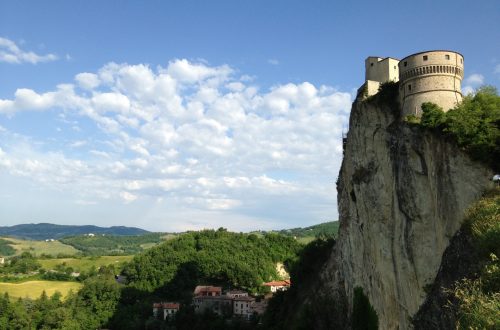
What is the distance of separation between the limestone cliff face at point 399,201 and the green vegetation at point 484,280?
286 centimetres

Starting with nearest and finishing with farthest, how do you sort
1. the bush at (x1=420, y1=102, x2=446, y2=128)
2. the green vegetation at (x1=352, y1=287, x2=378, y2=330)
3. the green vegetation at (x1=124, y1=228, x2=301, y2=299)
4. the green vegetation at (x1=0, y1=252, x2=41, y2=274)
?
the bush at (x1=420, y1=102, x2=446, y2=128), the green vegetation at (x1=352, y1=287, x2=378, y2=330), the green vegetation at (x1=124, y1=228, x2=301, y2=299), the green vegetation at (x1=0, y1=252, x2=41, y2=274)

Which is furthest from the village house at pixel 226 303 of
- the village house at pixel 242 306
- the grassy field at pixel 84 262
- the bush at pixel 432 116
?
the grassy field at pixel 84 262

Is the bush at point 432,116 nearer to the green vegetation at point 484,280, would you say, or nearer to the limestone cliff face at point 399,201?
the limestone cliff face at point 399,201

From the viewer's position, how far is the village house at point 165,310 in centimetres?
8825

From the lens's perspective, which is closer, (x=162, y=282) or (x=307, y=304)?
(x=307, y=304)

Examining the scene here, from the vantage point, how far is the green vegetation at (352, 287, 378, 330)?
119 feet

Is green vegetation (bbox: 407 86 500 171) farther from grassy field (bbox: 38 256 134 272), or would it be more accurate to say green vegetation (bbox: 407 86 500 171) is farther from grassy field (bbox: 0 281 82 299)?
grassy field (bbox: 38 256 134 272)

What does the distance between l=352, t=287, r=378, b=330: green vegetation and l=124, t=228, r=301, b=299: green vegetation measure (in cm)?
6920

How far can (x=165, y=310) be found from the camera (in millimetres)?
89500

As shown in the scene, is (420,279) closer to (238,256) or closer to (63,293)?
(238,256)

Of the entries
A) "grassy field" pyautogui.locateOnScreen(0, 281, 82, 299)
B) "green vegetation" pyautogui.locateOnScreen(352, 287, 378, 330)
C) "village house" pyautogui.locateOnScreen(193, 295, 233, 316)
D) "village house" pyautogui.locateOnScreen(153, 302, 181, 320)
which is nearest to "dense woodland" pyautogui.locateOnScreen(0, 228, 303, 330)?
"village house" pyautogui.locateOnScreen(153, 302, 181, 320)

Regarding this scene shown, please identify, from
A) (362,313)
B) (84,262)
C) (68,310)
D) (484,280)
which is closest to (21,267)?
(84,262)

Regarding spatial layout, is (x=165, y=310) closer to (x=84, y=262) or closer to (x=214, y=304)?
(x=214, y=304)

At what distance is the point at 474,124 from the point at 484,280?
15.0 m
